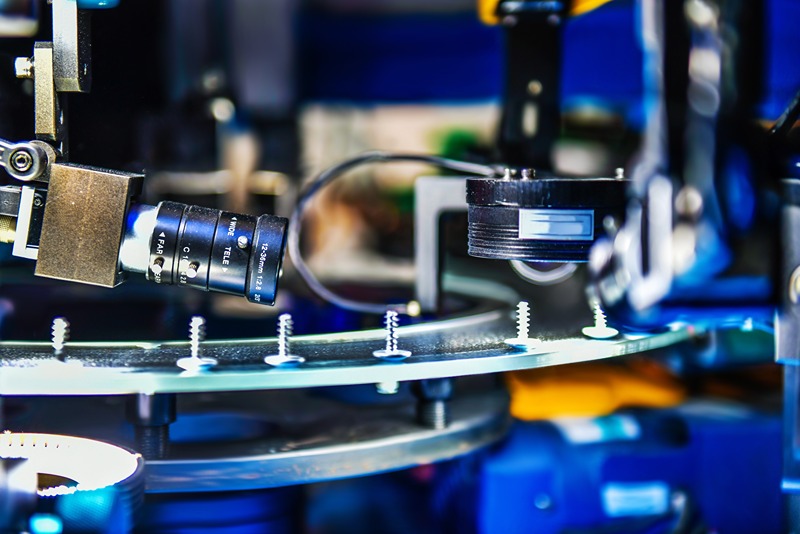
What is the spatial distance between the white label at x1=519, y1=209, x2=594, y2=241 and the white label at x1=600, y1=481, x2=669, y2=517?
292 millimetres

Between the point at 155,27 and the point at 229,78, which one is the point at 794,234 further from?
the point at 229,78

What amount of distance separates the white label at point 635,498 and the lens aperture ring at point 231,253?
42cm

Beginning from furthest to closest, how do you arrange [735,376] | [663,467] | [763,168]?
[735,376]
[663,467]
[763,168]

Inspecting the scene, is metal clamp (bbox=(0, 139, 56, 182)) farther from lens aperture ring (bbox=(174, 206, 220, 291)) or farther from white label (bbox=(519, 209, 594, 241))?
white label (bbox=(519, 209, 594, 241))

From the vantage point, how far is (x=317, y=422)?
29.8 inches

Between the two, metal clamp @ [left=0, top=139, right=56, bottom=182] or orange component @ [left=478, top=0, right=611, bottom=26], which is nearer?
metal clamp @ [left=0, top=139, right=56, bottom=182]

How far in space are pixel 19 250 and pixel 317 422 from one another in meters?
0.28

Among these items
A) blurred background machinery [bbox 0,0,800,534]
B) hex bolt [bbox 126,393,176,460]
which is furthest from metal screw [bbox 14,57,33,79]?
hex bolt [bbox 126,393,176,460]

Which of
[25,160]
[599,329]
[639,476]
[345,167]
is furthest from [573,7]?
[25,160]

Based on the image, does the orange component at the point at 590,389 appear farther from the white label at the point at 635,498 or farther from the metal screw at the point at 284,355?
the metal screw at the point at 284,355

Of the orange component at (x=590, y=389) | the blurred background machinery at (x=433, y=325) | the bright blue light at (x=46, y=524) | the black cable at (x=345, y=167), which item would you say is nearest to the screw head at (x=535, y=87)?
the blurred background machinery at (x=433, y=325)

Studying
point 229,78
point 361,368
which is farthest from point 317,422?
point 229,78

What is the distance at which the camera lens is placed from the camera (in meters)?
0.67

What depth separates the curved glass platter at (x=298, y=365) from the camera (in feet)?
2.04
